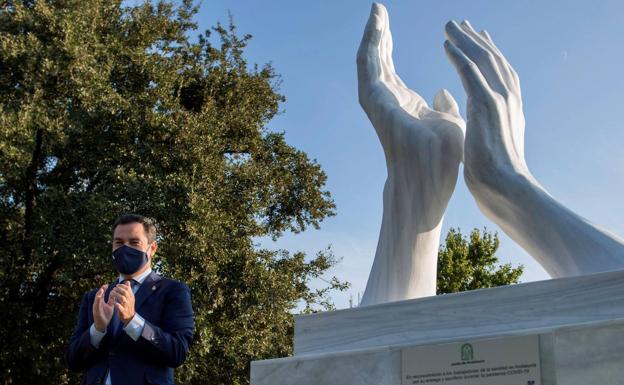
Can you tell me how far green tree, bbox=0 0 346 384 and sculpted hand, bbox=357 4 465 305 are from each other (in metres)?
7.71

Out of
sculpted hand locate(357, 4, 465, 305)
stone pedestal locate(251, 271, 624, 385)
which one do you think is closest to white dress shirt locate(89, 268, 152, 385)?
stone pedestal locate(251, 271, 624, 385)

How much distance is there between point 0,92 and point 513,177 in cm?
1173

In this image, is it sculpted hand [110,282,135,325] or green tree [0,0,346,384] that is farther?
green tree [0,0,346,384]

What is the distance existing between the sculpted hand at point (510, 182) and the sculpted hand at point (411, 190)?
42 centimetres

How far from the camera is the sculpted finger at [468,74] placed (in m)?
6.16

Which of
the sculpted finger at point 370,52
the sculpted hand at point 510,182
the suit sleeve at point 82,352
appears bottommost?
the suit sleeve at point 82,352

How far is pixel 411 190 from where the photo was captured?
22.0ft

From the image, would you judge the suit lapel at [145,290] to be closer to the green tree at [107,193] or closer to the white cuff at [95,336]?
the white cuff at [95,336]

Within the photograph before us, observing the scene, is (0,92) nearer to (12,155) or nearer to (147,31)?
(12,155)

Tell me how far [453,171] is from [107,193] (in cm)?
924

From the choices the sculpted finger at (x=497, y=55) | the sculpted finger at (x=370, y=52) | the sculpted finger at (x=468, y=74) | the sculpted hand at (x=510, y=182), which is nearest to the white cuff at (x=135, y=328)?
the sculpted hand at (x=510, y=182)

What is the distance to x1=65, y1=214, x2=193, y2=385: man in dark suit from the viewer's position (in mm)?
3803

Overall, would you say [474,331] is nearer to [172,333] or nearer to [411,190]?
[411,190]

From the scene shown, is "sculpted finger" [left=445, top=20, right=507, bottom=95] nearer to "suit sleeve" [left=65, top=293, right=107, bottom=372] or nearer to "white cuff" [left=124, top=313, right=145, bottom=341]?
"white cuff" [left=124, top=313, right=145, bottom=341]
